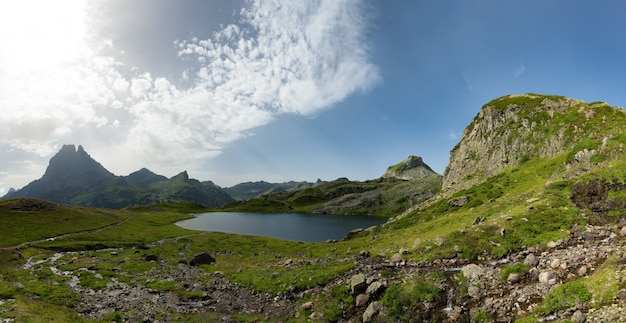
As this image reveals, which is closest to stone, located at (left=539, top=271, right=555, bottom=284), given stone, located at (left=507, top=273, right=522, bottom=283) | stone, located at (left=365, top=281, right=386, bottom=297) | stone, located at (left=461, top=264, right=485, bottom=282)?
stone, located at (left=507, top=273, right=522, bottom=283)

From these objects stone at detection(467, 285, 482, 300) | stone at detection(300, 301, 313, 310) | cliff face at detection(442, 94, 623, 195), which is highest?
cliff face at detection(442, 94, 623, 195)

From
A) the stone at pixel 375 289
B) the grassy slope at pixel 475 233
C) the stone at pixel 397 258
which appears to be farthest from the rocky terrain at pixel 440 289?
the grassy slope at pixel 475 233

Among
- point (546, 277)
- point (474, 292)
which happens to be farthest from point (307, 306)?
point (546, 277)

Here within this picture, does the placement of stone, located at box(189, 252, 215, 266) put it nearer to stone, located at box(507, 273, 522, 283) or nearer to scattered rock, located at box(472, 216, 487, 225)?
scattered rock, located at box(472, 216, 487, 225)

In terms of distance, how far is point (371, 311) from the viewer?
28.2 meters

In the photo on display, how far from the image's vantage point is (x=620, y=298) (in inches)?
651

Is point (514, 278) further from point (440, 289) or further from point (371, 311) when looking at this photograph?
point (371, 311)

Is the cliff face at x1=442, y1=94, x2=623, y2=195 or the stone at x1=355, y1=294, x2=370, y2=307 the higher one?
the cliff face at x1=442, y1=94, x2=623, y2=195

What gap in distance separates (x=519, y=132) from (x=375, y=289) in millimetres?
100006

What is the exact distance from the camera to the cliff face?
77.7m

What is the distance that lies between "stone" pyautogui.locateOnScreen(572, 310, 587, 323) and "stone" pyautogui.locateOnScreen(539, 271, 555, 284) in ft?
21.9

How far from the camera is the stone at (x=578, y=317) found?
16772 mm

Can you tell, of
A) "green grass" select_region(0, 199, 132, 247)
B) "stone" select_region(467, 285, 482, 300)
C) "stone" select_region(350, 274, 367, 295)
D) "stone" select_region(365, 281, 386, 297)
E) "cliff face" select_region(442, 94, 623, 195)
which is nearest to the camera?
"stone" select_region(467, 285, 482, 300)

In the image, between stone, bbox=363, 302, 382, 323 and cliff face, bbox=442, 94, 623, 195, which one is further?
cliff face, bbox=442, 94, 623, 195
